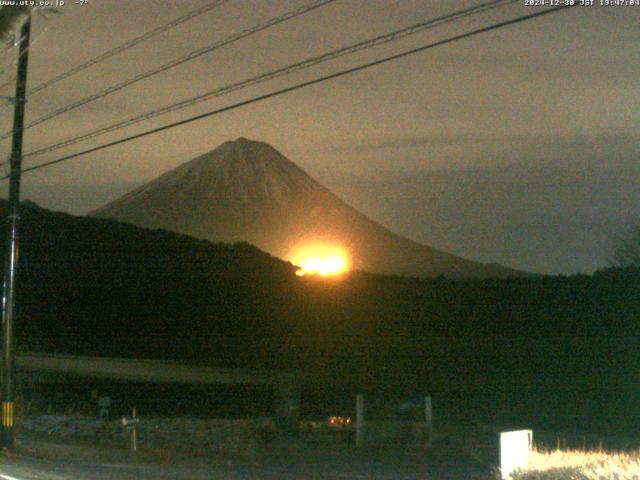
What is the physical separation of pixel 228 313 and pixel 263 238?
70284 millimetres

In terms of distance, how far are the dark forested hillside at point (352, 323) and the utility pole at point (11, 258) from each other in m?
23.4

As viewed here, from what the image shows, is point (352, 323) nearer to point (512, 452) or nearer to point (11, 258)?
point (11, 258)

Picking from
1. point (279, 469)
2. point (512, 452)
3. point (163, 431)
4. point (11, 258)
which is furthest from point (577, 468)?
point (163, 431)

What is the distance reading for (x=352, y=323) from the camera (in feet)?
173

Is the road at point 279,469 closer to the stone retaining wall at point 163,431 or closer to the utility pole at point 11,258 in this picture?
the utility pole at point 11,258

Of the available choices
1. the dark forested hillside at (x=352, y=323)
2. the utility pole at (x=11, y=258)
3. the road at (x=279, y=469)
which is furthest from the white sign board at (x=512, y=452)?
the dark forested hillside at (x=352, y=323)

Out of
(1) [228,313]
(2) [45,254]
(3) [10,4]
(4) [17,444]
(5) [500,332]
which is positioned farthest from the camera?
(2) [45,254]

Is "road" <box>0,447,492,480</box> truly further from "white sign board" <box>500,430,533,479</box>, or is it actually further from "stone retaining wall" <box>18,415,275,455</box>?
"stone retaining wall" <box>18,415,275,455</box>

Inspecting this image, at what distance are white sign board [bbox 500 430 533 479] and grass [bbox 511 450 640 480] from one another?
0.50 ft

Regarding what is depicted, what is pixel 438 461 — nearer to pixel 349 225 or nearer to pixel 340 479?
pixel 340 479

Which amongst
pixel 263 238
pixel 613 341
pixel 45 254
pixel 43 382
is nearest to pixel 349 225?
pixel 263 238

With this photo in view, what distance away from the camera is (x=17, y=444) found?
2117 centimetres

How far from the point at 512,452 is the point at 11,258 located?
1164 centimetres

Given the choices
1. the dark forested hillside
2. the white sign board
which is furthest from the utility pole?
the dark forested hillside
